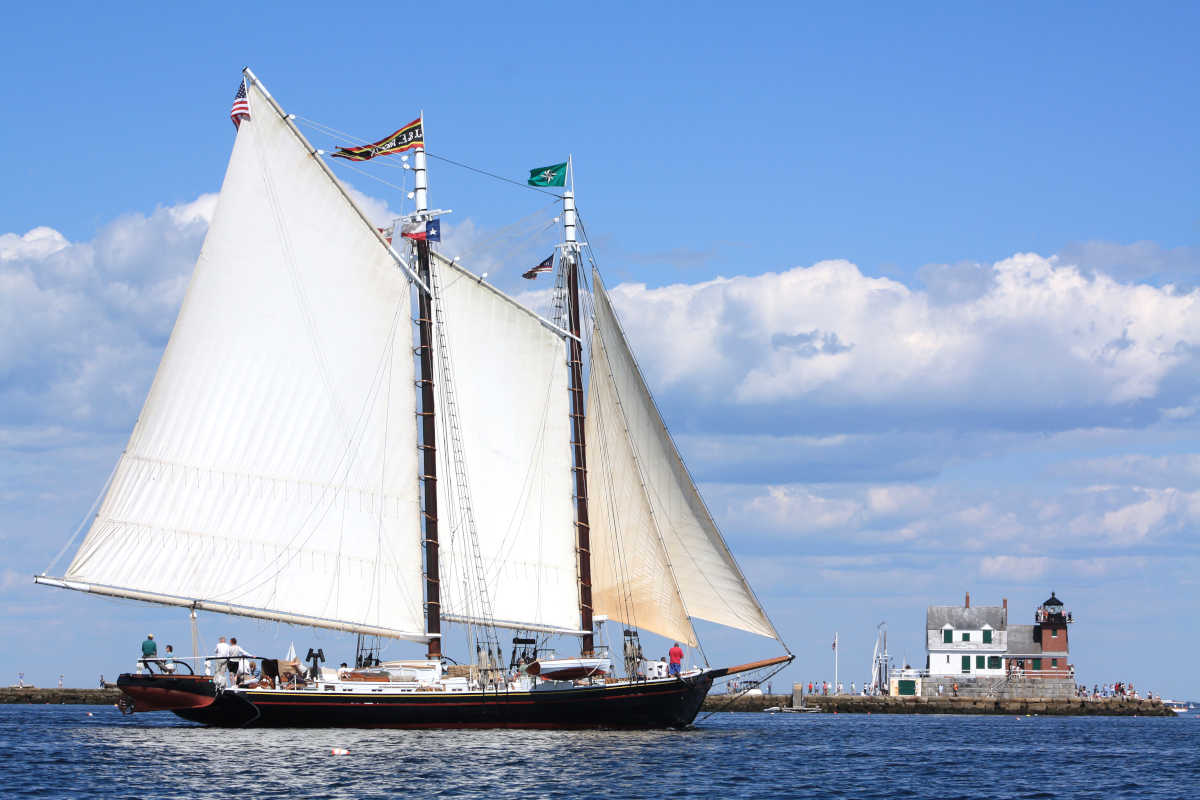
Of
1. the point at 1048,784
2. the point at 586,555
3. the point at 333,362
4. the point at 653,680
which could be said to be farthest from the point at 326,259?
the point at 1048,784

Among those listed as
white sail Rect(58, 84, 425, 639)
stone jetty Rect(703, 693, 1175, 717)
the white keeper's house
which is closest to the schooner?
white sail Rect(58, 84, 425, 639)

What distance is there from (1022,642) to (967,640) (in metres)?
5.11

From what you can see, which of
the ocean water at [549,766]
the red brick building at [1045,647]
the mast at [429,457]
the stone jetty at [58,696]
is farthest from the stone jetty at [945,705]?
the mast at [429,457]

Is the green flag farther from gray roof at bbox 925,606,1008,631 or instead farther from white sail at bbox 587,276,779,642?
gray roof at bbox 925,606,1008,631

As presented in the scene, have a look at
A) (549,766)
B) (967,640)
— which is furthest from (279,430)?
(967,640)

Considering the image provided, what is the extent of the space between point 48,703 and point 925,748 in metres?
100

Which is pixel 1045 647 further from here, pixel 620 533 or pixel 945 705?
pixel 620 533

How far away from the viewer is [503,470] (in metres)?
73.4

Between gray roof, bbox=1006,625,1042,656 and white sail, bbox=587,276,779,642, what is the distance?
79.2 m

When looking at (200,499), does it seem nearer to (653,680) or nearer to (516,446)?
(516,446)

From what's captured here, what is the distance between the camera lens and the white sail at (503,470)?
72.3 meters

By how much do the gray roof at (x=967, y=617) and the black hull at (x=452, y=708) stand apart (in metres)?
79.0

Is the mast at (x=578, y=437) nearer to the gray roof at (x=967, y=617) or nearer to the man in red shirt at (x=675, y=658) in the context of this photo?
the man in red shirt at (x=675, y=658)

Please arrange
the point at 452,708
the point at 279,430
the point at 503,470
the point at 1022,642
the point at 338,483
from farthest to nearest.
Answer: the point at 1022,642
the point at 503,470
the point at 452,708
the point at 338,483
the point at 279,430
